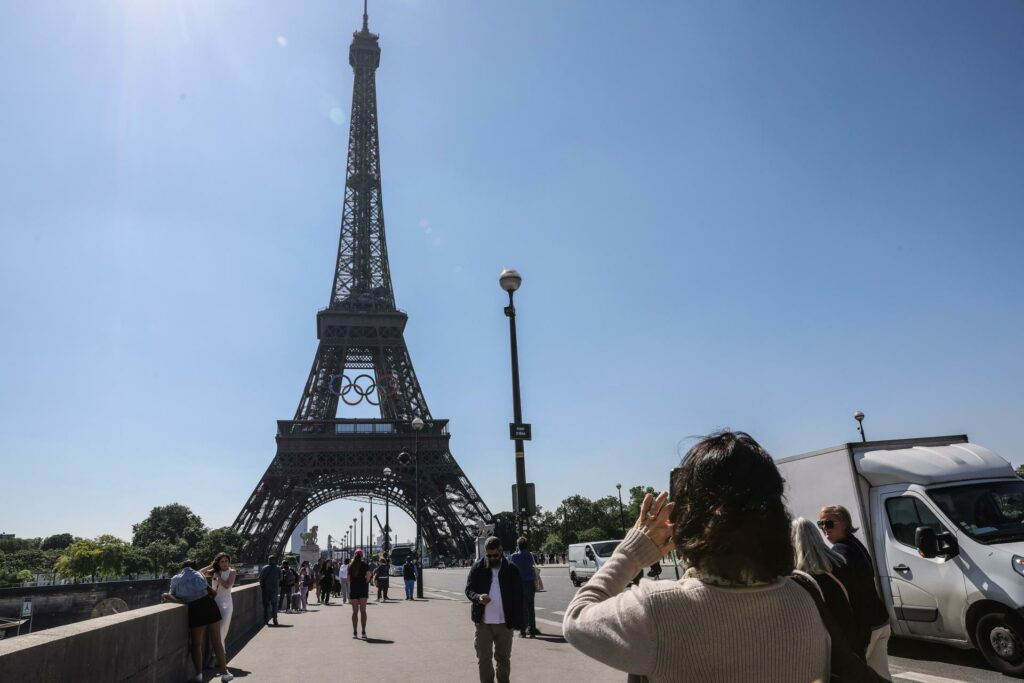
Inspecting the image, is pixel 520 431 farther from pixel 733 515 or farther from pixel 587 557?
pixel 587 557

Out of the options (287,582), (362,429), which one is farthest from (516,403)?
(362,429)

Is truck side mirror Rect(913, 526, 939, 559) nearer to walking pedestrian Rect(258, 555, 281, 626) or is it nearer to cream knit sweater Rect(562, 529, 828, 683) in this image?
cream knit sweater Rect(562, 529, 828, 683)

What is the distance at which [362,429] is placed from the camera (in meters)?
60.5

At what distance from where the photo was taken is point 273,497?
5550 centimetres

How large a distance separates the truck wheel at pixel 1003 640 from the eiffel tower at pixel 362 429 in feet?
152

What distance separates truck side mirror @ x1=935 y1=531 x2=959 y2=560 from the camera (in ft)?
26.9

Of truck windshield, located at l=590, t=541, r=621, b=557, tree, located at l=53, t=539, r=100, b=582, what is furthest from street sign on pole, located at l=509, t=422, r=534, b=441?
tree, located at l=53, t=539, r=100, b=582

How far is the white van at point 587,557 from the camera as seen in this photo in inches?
1025

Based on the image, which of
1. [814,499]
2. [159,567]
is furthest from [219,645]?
[159,567]

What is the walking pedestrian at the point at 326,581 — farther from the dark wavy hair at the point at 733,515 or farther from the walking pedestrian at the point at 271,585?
the dark wavy hair at the point at 733,515

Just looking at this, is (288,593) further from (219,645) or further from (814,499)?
(814,499)

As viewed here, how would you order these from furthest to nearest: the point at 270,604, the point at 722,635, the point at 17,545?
the point at 17,545 → the point at 270,604 → the point at 722,635

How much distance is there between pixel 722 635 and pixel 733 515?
32cm

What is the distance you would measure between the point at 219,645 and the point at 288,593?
14.1m
